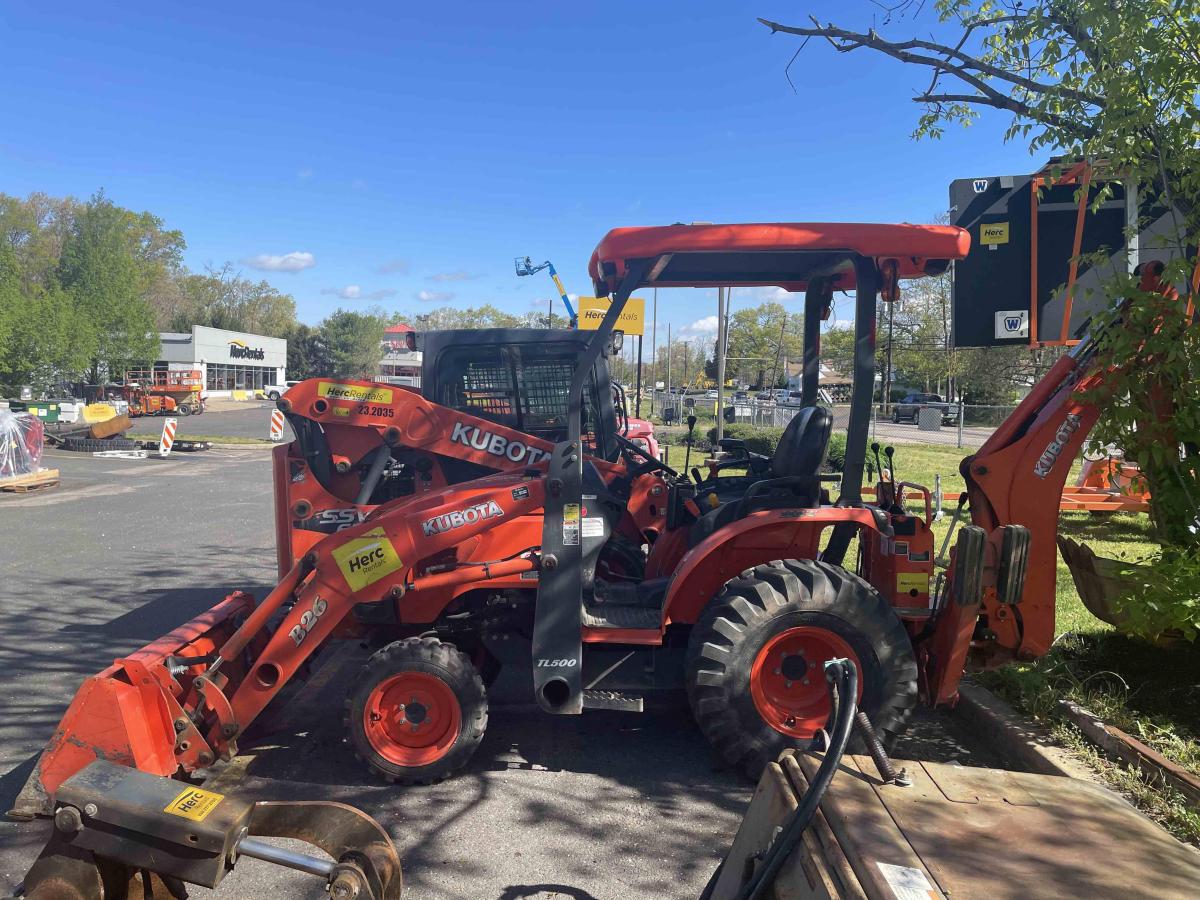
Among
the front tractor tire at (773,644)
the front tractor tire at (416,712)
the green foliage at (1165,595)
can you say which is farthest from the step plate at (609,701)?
the green foliage at (1165,595)

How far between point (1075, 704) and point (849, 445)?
6.38ft

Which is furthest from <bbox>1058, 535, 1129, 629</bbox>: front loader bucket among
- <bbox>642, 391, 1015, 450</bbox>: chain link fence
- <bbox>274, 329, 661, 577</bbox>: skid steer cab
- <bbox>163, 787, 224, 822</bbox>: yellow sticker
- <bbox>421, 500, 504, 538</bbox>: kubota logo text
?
<bbox>642, 391, 1015, 450</bbox>: chain link fence

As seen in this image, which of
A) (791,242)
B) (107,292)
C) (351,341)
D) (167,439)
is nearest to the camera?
(791,242)

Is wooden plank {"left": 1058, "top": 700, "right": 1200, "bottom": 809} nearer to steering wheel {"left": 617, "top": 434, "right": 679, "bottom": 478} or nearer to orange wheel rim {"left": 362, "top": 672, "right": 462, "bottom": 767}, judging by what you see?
steering wheel {"left": 617, "top": 434, "right": 679, "bottom": 478}

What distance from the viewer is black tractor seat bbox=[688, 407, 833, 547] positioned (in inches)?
173

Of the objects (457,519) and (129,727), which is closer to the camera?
(129,727)

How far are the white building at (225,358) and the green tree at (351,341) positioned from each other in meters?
6.28

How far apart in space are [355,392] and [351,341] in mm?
80777

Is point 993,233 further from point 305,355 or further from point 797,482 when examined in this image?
point 305,355

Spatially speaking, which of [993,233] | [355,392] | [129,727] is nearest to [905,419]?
[993,233]

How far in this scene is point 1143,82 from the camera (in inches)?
156

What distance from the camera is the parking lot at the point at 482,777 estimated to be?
3.41 m

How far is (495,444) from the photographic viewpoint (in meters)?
5.13

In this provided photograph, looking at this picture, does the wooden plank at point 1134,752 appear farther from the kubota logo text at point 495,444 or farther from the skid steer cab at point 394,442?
the kubota logo text at point 495,444
